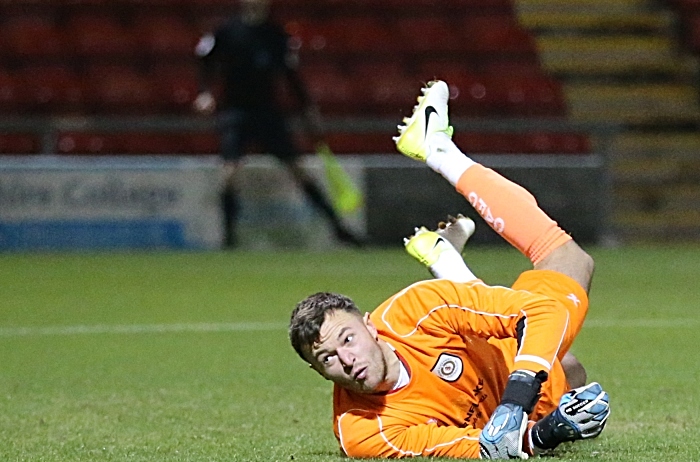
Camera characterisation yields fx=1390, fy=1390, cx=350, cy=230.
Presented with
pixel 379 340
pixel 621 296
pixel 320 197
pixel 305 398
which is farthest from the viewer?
pixel 320 197

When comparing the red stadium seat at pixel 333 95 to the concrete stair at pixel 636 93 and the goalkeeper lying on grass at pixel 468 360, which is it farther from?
the goalkeeper lying on grass at pixel 468 360

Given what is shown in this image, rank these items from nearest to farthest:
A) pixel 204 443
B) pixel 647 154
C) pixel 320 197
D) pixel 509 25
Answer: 1. pixel 204 443
2. pixel 320 197
3. pixel 647 154
4. pixel 509 25

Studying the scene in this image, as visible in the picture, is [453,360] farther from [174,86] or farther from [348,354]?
[174,86]

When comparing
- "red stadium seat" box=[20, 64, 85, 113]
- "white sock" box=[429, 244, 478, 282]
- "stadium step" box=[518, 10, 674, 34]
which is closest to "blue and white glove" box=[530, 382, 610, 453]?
"white sock" box=[429, 244, 478, 282]

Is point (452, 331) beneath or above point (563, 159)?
above

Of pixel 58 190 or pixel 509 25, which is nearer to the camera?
pixel 58 190

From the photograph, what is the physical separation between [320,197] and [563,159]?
7.64 ft

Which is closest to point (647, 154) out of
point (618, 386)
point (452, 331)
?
point (618, 386)

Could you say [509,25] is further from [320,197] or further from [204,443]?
[204,443]

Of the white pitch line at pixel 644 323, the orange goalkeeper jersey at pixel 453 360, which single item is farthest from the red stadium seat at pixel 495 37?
the orange goalkeeper jersey at pixel 453 360

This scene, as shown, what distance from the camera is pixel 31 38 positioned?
583 inches

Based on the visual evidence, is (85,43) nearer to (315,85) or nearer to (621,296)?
(315,85)

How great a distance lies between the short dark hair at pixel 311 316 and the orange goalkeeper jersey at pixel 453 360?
25 cm

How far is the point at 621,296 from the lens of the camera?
29.1 ft
